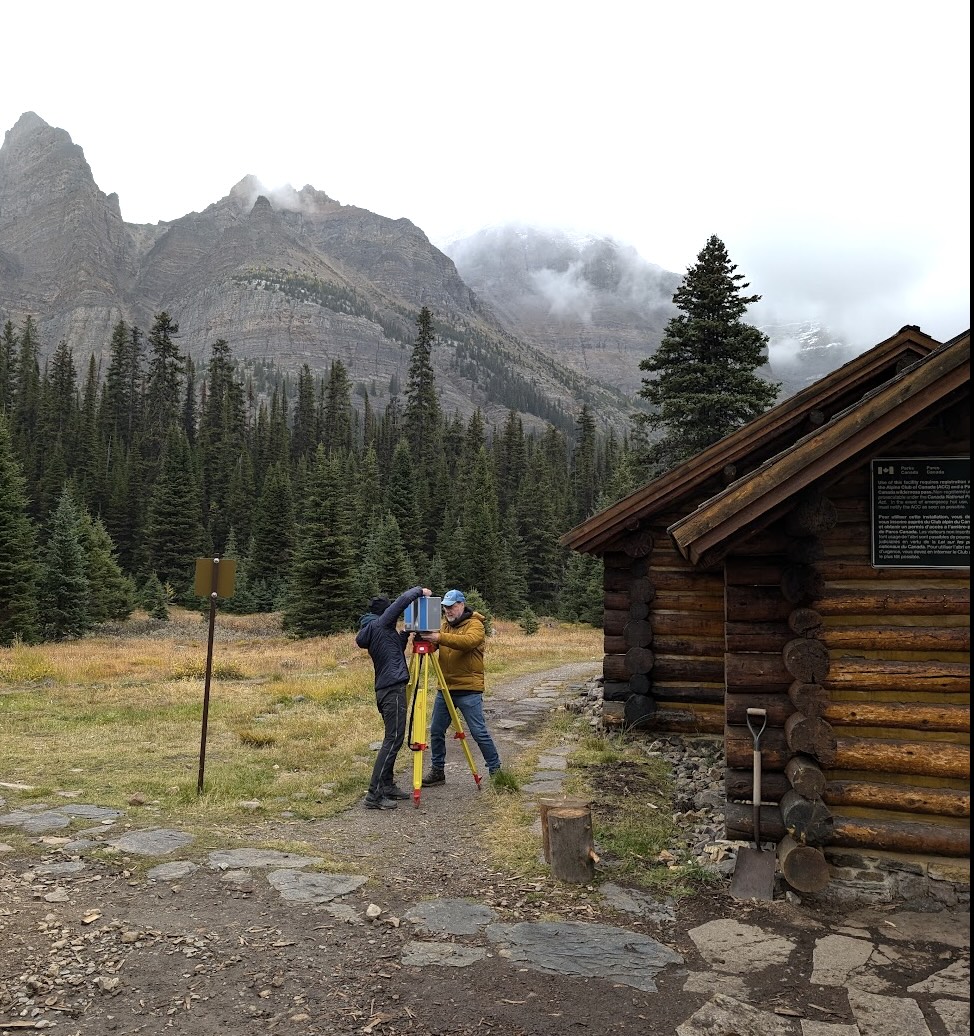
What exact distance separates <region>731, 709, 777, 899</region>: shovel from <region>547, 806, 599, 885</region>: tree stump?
1.16 m

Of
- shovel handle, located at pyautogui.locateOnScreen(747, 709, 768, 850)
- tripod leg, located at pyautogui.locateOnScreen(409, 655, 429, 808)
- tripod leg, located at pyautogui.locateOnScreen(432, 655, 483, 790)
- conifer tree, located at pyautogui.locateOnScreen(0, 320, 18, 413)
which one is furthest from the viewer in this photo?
conifer tree, located at pyautogui.locateOnScreen(0, 320, 18, 413)

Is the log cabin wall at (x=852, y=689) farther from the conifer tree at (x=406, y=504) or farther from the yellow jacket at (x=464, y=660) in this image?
the conifer tree at (x=406, y=504)

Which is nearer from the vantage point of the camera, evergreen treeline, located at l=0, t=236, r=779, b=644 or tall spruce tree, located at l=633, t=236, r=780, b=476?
tall spruce tree, located at l=633, t=236, r=780, b=476

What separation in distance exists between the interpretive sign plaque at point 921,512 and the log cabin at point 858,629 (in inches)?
0.4

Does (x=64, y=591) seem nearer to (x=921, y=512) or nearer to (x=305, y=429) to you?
(x=921, y=512)

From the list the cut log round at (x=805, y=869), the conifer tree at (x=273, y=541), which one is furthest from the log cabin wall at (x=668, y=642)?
the conifer tree at (x=273, y=541)

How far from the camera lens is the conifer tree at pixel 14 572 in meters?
27.3

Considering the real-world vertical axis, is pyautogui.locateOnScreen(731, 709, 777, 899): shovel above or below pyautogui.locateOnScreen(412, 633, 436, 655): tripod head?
below

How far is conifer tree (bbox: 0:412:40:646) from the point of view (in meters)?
27.3

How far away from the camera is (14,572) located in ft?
90.3

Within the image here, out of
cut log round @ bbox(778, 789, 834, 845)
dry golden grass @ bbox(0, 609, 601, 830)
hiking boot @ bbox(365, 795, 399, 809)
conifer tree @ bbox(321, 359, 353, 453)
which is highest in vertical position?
conifer tree @ bbox(321, 359, 353, 453)

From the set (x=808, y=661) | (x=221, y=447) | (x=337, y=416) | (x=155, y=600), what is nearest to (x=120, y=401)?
(x=221, y=447)

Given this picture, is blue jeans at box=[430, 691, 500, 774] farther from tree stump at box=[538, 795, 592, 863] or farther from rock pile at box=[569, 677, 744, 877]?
rock pile at box=[569, 677, 744, 877]

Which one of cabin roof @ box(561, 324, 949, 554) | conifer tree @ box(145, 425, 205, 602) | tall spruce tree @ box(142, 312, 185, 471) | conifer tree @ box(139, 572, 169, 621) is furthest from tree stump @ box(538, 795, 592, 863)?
tall spruce tree @ box(142, 312, 185, 471)
